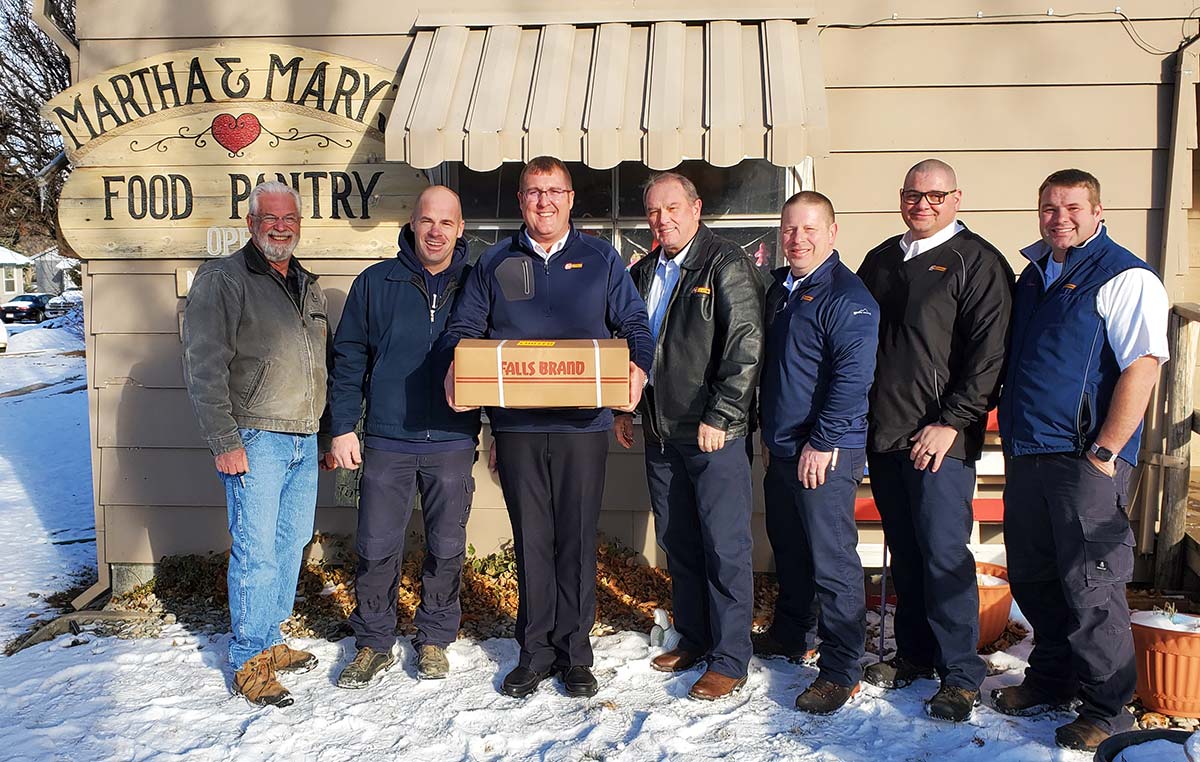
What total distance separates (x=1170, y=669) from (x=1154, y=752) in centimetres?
110

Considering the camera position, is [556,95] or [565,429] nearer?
[565,429]

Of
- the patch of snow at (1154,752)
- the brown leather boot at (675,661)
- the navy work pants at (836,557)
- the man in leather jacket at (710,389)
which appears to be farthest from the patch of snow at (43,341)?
the patch of snow at (1154,752)

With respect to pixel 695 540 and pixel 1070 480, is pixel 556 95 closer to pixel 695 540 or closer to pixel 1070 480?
pixel 695 540

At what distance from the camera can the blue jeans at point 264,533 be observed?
11.1ft

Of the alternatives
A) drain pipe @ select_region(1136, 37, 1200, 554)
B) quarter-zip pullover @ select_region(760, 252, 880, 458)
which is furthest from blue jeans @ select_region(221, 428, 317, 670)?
drain pipe @ select_region(1136, 37, 1200, 554)

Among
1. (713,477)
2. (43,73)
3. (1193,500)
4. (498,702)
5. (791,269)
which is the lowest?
(498,702)

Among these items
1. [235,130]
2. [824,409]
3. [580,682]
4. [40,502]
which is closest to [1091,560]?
[824,409]

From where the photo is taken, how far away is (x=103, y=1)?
4605mm

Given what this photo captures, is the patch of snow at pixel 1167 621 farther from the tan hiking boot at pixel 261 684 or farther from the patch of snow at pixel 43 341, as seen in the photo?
the patch of snow at pixel 43 341

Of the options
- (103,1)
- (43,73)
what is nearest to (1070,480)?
(103,1)

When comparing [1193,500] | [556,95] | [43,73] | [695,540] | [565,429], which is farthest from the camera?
[43,73]

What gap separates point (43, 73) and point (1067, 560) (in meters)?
13.4

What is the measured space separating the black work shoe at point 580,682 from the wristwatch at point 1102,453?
6.50 ft

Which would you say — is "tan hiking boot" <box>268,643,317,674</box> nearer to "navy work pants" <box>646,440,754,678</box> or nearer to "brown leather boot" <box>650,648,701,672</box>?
"brown leather boot" <box>650,648,701,672</box>
